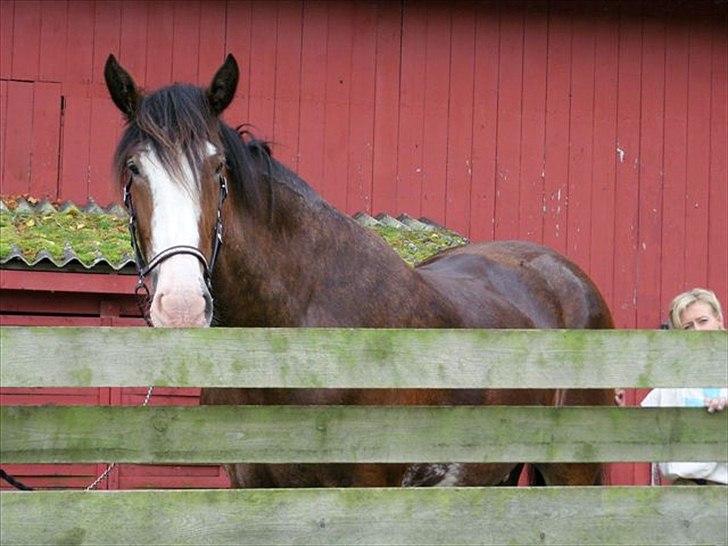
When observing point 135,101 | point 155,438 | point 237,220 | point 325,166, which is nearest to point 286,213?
point 237,220

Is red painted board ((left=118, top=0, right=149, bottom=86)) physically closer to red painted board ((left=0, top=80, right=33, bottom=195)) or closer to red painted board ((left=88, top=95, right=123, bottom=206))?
red painted board ((left=88, top=95, right=123, bottom=206))

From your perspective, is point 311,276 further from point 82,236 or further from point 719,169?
point 719,169

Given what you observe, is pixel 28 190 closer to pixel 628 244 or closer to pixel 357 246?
pixel 628 244

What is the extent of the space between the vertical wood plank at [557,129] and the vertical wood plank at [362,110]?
4.97ft

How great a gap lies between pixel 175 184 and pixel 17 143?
6.73m

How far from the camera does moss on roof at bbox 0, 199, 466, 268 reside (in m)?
8.84

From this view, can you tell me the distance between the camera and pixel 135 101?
4.83m

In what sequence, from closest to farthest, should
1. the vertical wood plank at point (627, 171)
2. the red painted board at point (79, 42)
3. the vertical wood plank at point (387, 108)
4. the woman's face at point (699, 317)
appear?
the woman's face at point (699, 317) → the red painted board at point (79, 42) → the vertical wood plank at point (387, 108) → the vertical wood plank at point (627, 171)

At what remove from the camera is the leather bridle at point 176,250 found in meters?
4.27

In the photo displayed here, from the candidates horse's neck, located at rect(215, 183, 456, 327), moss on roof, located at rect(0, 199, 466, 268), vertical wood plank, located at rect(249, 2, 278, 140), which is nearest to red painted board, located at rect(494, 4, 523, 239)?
moss on roof, located at rect(0, 199, 466, 268)

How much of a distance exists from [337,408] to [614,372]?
81cm

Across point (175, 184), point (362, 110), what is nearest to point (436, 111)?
point (362, 110)

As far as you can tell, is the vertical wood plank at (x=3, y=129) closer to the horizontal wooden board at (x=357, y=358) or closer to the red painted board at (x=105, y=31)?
the red painted board at (x=105, y=31)

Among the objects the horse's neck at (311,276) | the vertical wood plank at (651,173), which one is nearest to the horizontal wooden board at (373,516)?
the horse's neck at (311,276)
